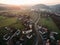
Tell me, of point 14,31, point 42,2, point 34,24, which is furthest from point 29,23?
point 42,2

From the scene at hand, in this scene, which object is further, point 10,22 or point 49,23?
point 49,23

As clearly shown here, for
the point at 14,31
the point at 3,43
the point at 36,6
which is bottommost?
the point at 3,43

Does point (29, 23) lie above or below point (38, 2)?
below

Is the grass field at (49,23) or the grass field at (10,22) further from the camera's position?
the grass field at (49,23)

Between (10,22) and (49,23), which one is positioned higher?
(10,22)

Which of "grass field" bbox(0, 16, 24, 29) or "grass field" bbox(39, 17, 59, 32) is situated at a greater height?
"grass field" bbox(0, 16, 24, 29)

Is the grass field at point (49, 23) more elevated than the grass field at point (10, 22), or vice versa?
the grass field at point (10, 22)

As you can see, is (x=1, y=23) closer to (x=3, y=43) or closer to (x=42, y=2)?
(x=3, y=43)

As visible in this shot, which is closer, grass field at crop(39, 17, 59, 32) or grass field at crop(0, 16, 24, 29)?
grass field at crop(0, 16, 24, 29)
